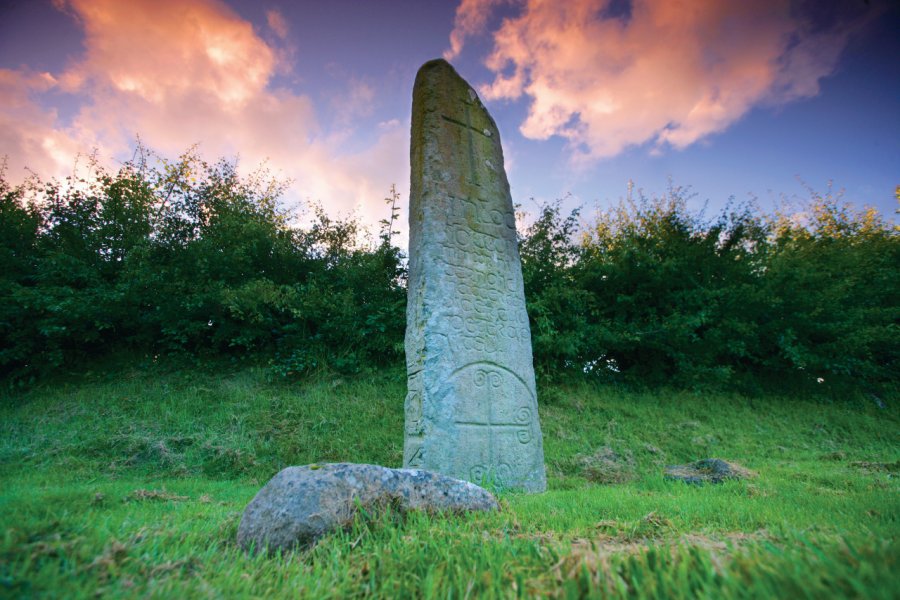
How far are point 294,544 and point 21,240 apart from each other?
11878 mm

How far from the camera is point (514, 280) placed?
233 inches

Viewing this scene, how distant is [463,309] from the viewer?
17.4 ft

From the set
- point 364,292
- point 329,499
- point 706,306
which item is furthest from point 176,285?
point 706,306

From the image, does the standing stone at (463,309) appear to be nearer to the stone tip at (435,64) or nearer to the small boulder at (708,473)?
the stone tip at (435,64)

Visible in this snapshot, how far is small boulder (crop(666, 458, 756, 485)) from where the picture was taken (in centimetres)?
479

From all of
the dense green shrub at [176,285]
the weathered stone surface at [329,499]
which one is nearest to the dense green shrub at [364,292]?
the dense green shrub at [176,285]

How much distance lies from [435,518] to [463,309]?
3.36 meters

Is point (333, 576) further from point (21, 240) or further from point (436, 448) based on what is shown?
point (21, 240)

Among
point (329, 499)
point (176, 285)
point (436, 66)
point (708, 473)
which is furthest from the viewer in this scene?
point (176, 285)

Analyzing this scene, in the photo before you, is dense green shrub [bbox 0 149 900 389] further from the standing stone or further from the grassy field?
the standing stone

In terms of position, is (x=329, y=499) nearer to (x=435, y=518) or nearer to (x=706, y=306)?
(x=435, y=518)

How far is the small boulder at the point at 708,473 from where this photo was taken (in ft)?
15.7

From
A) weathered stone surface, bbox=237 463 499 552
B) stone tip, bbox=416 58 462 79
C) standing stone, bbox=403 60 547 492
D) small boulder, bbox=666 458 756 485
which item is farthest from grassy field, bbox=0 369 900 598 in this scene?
stone tip, bbox=416 58 462 79

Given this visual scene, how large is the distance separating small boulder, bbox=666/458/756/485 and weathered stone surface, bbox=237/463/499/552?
3.60 meters
